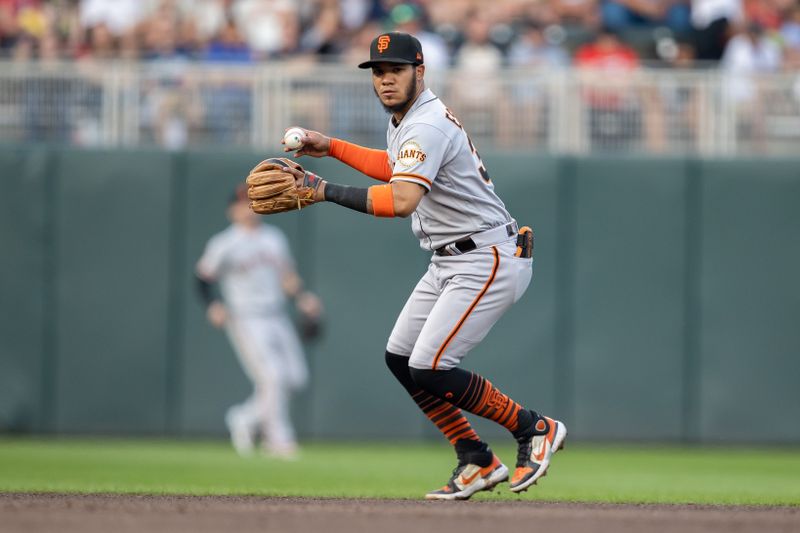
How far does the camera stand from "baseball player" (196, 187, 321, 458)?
11.1 meters

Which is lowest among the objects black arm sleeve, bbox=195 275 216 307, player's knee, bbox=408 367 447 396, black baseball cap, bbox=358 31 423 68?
black arm sleeve, bbox=195 275 216 307

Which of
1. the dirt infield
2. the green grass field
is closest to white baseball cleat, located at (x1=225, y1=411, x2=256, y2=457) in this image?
the green grass field

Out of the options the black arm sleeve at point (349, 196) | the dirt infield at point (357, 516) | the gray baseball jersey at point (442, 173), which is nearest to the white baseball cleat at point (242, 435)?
the dirt infield at point (357, 516)

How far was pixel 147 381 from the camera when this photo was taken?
39.8 ft

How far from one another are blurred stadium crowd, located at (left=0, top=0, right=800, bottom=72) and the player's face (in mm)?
6224

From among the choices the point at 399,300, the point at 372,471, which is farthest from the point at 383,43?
the point at 399,300

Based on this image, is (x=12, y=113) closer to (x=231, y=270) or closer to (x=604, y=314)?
(x=231, y=270)

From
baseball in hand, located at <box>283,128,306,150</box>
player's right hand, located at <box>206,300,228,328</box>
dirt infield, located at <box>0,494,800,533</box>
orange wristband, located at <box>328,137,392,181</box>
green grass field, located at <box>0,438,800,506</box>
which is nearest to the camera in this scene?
dirt infield, located at <box>0,494,800,533</box>

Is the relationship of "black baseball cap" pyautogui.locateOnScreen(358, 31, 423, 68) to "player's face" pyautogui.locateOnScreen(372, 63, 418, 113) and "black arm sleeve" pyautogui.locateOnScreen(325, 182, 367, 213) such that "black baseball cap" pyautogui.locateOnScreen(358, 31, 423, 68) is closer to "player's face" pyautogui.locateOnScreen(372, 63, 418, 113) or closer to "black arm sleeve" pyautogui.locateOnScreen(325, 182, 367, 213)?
"player's face" pyautogui.locateOnScreen(372, 63, 418, 113)

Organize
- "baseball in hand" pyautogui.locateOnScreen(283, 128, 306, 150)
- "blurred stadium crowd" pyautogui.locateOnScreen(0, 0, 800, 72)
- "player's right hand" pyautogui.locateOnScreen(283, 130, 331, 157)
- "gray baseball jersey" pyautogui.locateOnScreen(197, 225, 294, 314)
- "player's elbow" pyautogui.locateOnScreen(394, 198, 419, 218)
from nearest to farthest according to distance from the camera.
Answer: "player's elbow" pyautogui.locateOnScreen(394, 198, 419, 218)
"baseball in hand" pyautogui.locateOnScreen(283, 128, 306, 150)
"player's right hand" pyautogui.locateOnScreen(283, 130, 331, 157)
"gray baseball jersey" pyautogui.locateOnScreen(197, 225, 294, 314)
"blurred stadium crowd" pyautogui.locateOnScreen(0, 0, 800, 72)

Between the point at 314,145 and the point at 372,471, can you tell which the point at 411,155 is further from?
the point at 372,471

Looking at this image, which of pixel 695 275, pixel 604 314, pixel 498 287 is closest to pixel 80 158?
pixel 604 314

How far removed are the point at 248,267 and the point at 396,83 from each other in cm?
543

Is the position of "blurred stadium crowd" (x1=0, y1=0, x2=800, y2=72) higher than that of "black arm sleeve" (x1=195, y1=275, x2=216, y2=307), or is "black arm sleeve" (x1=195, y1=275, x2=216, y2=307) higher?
"blurred stadium crowd" (x1=0, y1=0, x2=800, y2=72)
